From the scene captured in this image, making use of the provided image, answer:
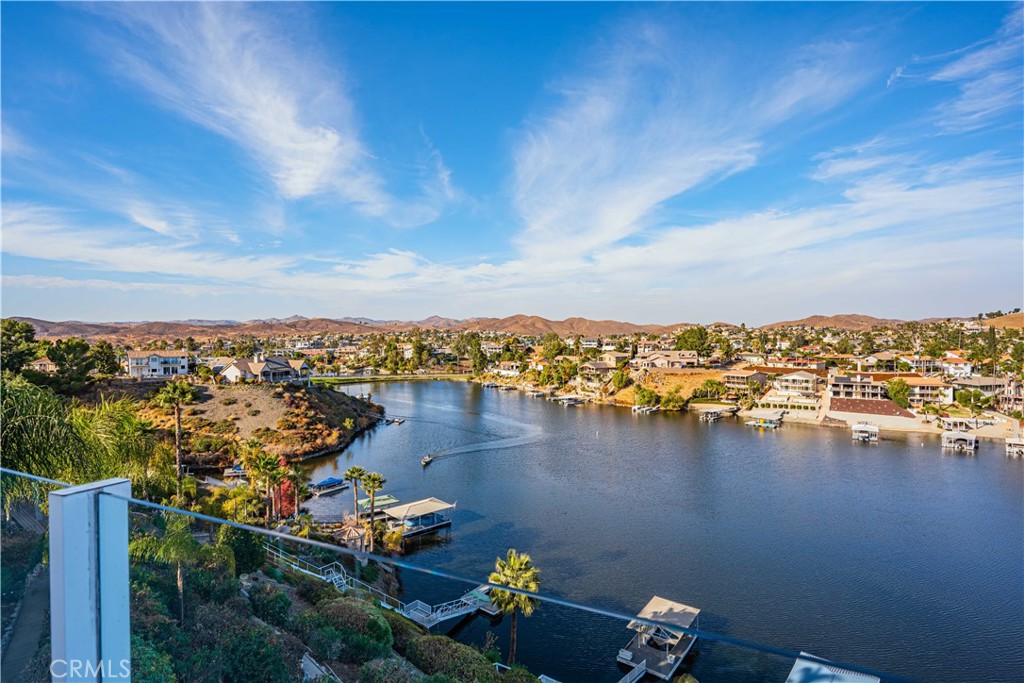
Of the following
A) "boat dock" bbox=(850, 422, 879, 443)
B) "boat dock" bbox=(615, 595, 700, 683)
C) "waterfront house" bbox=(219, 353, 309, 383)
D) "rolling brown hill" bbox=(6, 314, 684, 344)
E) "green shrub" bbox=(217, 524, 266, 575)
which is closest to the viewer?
"green shrub" bbox=(217, 524, 266, 575)

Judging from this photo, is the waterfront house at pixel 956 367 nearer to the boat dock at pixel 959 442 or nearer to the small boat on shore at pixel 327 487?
the boat dock at pixel 959 442

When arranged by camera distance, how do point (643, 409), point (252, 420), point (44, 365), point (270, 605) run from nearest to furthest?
point (270, 605), point (44, 365), point (252, 420), point (643, 409)

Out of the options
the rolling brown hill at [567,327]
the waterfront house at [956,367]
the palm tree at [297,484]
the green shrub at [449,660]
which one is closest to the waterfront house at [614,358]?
the waterfront house at [956,367]

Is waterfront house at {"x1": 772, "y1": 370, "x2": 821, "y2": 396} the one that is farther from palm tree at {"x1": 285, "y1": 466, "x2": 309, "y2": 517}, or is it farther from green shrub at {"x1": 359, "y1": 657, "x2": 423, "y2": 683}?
green shrub at {"x1": 359, "y1": 657, "x2": 423, "y2": 683}

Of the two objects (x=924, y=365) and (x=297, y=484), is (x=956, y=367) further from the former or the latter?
(x=297, y=484)

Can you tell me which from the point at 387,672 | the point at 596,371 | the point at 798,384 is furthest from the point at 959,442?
the point at 387,672

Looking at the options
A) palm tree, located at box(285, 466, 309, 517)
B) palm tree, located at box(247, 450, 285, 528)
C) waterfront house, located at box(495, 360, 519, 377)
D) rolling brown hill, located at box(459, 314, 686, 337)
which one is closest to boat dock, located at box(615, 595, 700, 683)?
palm tree, located at box(247, 450, 285, 528)
